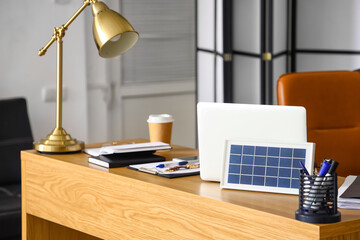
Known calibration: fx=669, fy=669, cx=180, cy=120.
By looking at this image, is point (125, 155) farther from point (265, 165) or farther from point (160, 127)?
point (265, 165)

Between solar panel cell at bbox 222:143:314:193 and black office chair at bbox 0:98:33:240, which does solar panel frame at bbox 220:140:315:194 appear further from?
black office chair at bbox 0:98:33:240

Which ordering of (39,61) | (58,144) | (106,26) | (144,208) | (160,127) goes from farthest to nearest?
(39,61) < (160,127) < (58,144) < (106,26) < (144,208)

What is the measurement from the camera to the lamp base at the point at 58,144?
2.48 m

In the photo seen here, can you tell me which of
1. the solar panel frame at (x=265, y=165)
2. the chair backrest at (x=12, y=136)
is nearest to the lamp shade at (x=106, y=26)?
the solar panel frame at (x=265, y=165)

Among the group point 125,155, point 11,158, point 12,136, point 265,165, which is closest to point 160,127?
point 125,155

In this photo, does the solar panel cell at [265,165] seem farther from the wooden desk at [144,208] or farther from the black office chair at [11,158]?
the black office chair at [11,158]

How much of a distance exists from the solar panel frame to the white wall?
2.69 m

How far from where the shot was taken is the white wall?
427 cm

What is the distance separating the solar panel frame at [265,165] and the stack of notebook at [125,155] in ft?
1.55

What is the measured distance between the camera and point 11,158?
12.4ft

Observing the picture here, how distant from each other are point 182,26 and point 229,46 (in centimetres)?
116

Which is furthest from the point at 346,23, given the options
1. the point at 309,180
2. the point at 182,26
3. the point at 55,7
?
the point at 309,180

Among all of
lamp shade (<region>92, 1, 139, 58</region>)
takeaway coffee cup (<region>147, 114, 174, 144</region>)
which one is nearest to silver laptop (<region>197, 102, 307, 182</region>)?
lamp shade (<region>92, 1, 139, 58</region>)

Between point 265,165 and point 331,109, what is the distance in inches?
46.2
